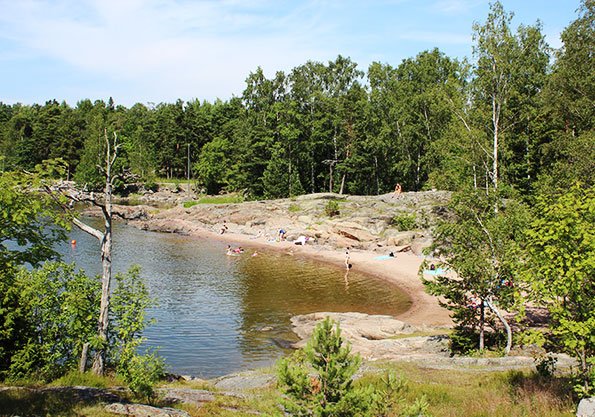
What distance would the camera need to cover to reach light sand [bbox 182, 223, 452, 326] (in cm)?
3288

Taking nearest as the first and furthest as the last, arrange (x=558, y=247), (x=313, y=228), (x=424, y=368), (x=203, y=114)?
(x=558, y=247), (x=424, y=368), (x=313, y=228), (x=203, y=114)

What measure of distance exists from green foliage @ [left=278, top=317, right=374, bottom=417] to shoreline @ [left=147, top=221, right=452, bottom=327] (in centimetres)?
2307

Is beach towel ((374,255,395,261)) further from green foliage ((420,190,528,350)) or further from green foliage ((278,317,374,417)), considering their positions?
green foliage ((278,317,374,417))

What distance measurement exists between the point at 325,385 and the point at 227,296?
30.9m

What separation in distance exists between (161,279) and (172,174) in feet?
256

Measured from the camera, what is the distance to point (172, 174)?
388ft

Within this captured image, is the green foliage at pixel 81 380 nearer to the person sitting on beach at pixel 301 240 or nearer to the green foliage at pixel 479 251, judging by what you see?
the green foliage at pixel 479 251

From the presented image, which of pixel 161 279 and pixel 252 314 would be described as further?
pixel 161 279

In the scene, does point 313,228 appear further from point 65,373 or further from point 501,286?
point 65,373

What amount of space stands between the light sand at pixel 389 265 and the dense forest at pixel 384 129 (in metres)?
8.85

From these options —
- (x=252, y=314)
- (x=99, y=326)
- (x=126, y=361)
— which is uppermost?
(x=99, y=326)

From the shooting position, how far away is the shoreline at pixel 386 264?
32.8 m

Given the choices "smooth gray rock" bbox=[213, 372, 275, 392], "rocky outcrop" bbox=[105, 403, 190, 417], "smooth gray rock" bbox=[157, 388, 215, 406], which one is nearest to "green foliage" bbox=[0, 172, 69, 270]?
"rocky outcrop" bbox=[105, 403, 190, 417]

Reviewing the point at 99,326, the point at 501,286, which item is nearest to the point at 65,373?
the point at 99,326
